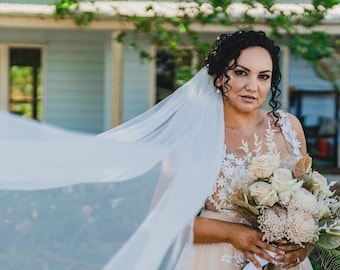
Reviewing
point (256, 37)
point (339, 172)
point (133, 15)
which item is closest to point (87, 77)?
point (133, 15)

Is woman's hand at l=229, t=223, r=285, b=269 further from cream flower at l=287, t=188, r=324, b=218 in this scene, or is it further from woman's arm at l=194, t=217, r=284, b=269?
cream flower at l=287, t=188, r=324, b=218

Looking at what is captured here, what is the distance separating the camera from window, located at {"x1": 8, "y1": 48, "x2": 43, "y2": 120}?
39.2 ft

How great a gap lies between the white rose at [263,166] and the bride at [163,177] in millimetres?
108

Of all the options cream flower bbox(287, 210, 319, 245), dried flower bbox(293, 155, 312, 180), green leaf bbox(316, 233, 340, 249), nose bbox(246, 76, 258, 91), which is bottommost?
green leaf bbox(316, 233, 340, 249)

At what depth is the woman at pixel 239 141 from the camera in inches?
120

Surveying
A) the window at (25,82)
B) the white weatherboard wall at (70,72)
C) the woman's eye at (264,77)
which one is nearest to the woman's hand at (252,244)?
the woman's eye at (264,77)

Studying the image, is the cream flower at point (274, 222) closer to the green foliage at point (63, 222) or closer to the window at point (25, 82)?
the green foliage at point (63, 222)

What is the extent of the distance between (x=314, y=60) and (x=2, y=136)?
6425 mm

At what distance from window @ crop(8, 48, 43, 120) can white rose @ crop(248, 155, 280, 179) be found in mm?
9350

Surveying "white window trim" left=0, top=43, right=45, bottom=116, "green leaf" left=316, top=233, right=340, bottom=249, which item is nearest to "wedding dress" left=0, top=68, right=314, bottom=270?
"green leaf" left=316, top=233, right=340, bottom=249

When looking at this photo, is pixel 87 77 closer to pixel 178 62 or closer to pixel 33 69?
pixel 33 69

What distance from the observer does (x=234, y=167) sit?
10.4 ft

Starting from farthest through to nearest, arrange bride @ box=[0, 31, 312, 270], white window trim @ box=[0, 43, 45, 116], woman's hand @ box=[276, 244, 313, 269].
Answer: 1. white window trim @ box=[0, 43, 45, 116]
2. woman's hand @ box=[276, 244, 313, 269]
3. bride @ box=[0, 31, 312, 270]

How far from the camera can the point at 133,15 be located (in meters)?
9.09
